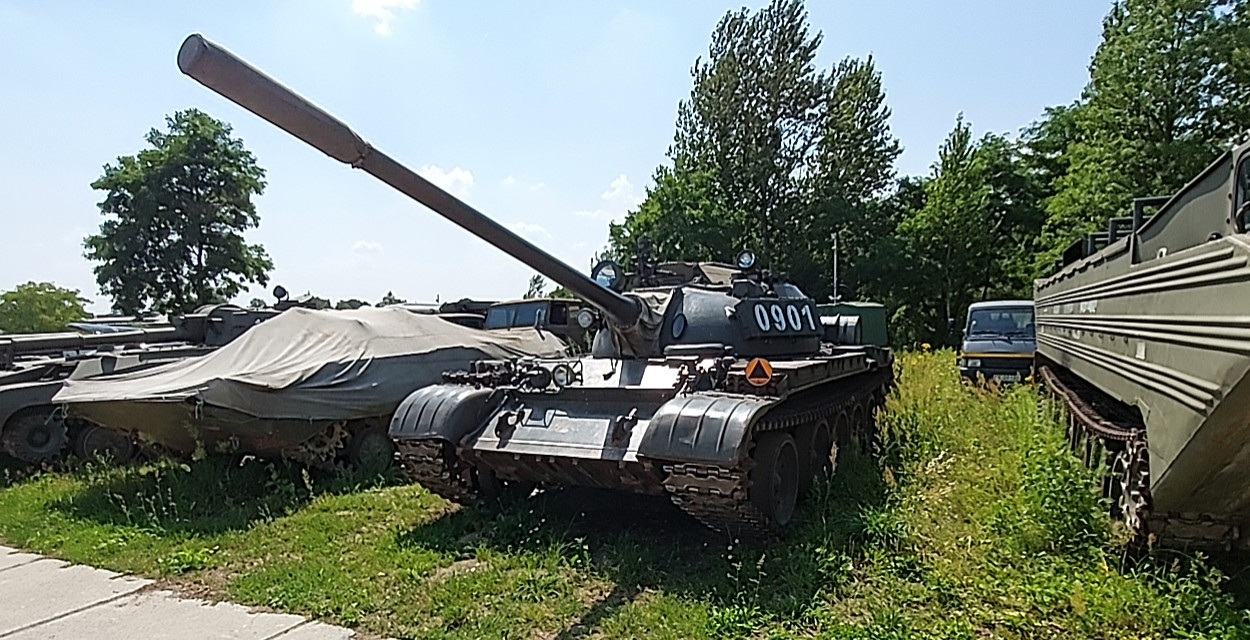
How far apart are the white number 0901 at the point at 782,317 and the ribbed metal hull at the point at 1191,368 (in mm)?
2777

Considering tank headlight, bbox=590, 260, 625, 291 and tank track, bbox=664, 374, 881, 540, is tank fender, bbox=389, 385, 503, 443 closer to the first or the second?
tank headlight, bbox=590, 260, 625, 291

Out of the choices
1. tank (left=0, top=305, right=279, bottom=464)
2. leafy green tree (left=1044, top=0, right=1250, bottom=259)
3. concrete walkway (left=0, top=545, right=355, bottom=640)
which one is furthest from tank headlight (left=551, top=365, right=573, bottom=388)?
leafy green tree (left=1044, top=0, right=1250, bottom=259)

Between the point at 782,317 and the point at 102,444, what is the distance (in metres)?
7.35

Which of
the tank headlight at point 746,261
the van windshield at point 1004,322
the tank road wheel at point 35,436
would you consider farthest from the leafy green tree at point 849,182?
the tank road wheel at point 35,436

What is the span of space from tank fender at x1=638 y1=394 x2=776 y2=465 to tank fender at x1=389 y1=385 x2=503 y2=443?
1.61m

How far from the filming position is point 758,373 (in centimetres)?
584

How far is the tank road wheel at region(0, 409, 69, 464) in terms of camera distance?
906 centimetres

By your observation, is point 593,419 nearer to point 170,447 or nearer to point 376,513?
point 376,513

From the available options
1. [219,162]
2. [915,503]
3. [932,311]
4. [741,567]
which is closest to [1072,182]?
[932,311]

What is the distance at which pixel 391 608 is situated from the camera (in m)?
5.00

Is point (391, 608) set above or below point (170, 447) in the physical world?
below

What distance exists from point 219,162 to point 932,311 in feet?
78.9

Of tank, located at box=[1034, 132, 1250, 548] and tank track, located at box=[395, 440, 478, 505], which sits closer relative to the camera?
tank, located at box=[1034, 132, 1250, 548]

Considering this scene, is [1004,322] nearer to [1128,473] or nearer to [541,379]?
[1128,473]
